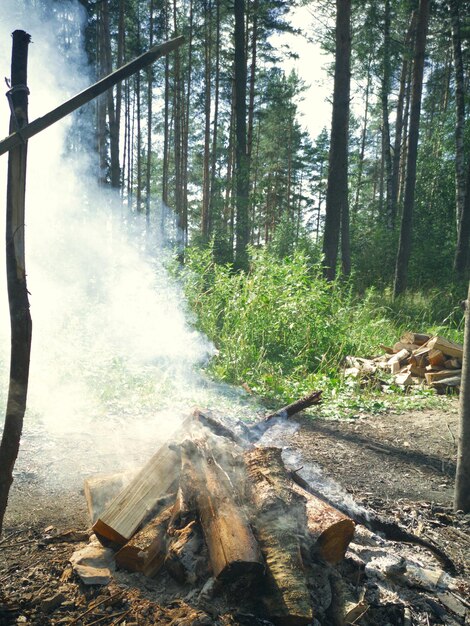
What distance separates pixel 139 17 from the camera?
969 inches

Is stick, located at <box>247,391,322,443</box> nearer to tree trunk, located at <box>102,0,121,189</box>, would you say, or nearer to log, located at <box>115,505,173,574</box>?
log, located at <box>115,505,173,574</box>

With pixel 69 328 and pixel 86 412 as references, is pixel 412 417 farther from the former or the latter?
pixel 69 328

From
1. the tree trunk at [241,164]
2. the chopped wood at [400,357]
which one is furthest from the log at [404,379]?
the tree trunk at [241,164]

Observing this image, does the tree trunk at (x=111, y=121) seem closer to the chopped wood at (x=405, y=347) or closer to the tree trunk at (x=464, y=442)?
the chopped wood at (x=405, y=347)

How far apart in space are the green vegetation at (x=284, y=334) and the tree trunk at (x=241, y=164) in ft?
19.6

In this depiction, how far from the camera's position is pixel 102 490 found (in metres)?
3.12

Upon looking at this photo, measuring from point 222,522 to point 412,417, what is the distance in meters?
4.32

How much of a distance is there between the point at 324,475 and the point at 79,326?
486 cm

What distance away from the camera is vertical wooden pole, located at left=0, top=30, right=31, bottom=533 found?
7.40ft

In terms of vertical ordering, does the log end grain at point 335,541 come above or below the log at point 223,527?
below

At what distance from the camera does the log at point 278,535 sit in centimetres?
209

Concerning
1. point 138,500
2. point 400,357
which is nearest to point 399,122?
point 400,357

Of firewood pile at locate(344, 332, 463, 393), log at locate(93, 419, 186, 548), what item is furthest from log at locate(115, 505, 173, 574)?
firewood pile at locate(344, 332, 463, 393)

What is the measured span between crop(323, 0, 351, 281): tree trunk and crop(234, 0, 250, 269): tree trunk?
3133 mm
